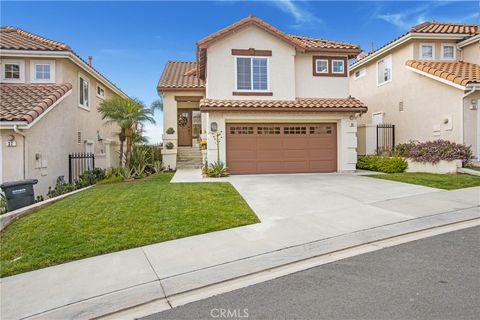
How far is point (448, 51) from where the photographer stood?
57.0 feet

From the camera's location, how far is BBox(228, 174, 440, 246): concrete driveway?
6.20 metres

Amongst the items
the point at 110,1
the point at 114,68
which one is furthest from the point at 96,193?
the point at 114,68

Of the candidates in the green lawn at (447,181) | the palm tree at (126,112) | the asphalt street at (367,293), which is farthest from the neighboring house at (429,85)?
the palm tree at (126,112)

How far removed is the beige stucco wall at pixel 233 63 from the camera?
14.8 m

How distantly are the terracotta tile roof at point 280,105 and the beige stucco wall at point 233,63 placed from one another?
59 cm

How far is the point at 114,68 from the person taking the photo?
22.5m

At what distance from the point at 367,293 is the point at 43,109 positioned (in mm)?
12437

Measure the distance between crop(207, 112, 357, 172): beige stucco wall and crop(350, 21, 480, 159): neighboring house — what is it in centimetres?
373

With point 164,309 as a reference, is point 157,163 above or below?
above

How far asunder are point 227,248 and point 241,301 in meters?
1.67

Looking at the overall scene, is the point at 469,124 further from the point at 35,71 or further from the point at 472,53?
the point at 35,71

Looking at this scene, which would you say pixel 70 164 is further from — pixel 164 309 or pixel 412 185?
pixel 412 185

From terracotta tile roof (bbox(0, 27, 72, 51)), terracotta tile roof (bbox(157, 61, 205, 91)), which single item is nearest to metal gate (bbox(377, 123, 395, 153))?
terracotta tile roof (bbox(157, 61, 205, 91))

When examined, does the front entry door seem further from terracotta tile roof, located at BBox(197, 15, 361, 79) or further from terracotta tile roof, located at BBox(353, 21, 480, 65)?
terracotta tile roof, located at BBox(353, 21, 480, 65)
